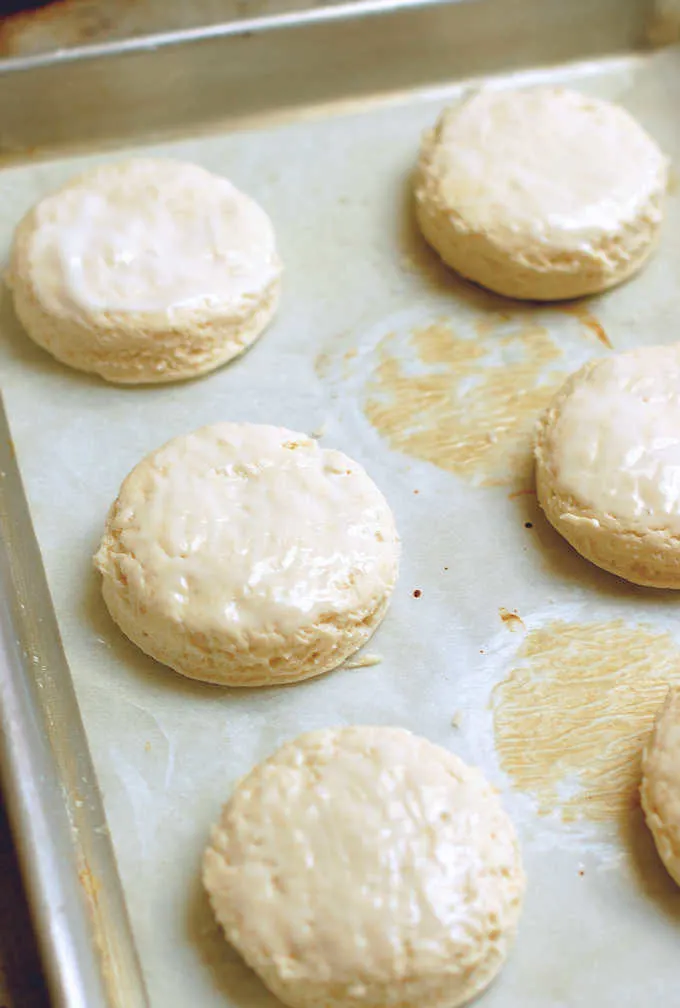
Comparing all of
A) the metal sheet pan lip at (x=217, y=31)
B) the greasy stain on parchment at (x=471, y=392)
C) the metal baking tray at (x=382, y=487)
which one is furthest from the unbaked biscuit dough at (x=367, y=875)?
the metal sheet pan lip at (x=217, y=31)

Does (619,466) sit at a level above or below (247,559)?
above

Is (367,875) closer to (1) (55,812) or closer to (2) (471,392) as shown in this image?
(1) (55,812)

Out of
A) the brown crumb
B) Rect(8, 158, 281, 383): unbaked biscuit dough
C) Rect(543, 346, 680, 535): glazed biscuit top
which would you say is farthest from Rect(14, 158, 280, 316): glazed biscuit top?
the brown crumb

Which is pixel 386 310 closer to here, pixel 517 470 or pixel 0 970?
pixel 517 470

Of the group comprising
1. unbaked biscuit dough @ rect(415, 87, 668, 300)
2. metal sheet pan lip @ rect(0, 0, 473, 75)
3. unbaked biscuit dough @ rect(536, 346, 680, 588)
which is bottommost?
unbaked biscuit dough @ rect(536, 346, 680, 588)

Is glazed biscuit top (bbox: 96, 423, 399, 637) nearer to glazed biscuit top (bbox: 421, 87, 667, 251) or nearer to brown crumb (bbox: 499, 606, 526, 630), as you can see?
brown crumb (bbox: 499, 606, 526, 630)

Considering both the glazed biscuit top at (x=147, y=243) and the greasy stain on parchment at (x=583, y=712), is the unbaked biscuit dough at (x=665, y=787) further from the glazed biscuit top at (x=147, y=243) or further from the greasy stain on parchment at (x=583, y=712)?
the glazed biscuit top at (x=147, y=243)

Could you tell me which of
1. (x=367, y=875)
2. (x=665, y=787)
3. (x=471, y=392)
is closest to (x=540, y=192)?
(x=471, y=392)

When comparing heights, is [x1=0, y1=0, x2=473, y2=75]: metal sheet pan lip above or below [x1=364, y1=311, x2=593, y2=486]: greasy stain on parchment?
above
